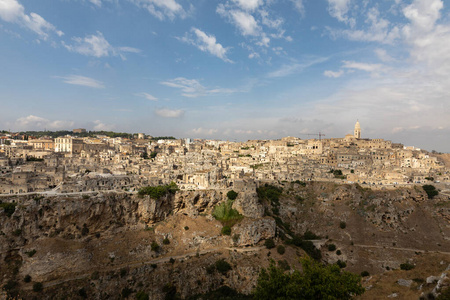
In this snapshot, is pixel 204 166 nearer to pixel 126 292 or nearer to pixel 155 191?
pixel 155 191

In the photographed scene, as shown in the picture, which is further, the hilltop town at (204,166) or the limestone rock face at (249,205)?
the hilltop town at (204,166)

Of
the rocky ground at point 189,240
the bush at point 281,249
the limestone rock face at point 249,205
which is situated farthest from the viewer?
the limestone rock face at point 249,205

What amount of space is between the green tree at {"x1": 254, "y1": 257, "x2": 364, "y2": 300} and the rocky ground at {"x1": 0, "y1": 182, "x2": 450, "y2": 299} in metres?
8.69

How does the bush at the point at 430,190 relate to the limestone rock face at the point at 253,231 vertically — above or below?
above

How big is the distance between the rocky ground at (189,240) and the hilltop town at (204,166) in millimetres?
4208

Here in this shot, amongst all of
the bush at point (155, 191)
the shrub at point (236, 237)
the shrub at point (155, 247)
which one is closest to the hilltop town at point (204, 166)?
the bush at point (155, 191)

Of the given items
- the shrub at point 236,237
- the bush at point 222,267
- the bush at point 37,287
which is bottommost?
the bush at point 37,287

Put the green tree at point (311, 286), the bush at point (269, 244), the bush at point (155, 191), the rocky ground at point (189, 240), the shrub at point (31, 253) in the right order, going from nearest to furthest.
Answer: the green tree at point (311, 286) → the rocky ground at point (189, 240) → the shrub at point (31, 253) → the bush at point (269, 244) → the bush at point (155, 191)

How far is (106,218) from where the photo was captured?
35781mm

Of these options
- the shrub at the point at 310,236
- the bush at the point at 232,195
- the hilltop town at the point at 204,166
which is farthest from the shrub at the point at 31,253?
the shrub at the point at 310,236

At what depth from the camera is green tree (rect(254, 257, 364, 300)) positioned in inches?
623

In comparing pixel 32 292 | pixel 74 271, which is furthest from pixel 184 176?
pixel 32 292

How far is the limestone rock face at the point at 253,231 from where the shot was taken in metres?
35.0

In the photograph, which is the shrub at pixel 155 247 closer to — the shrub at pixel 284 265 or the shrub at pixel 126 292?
the shrub at pixel 126 292
